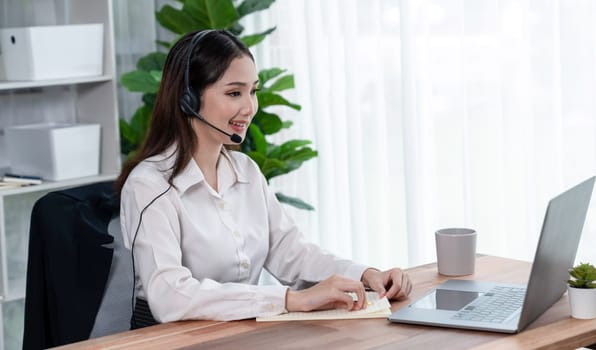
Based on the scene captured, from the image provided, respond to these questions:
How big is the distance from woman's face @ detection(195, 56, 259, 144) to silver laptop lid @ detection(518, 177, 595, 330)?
75 centimetres

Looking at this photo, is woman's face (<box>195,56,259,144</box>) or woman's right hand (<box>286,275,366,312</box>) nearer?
woman's right hand (<box>286,275,366,312</box>)

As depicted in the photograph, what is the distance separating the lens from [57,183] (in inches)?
128

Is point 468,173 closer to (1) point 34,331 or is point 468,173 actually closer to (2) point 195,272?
(2) point 195,272

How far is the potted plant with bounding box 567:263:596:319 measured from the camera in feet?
5.56

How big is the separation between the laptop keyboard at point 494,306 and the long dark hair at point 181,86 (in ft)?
2.33

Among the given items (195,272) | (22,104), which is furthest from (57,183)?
(195,272)

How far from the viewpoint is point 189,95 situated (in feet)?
6.73

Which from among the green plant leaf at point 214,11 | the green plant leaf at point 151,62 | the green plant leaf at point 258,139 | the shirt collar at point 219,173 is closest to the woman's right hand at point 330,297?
the shirt collar at point 219,173

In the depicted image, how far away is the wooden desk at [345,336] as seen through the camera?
5.20 ft

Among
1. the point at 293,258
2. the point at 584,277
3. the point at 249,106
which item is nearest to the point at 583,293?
the point at 584,277

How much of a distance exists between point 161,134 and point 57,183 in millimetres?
1236

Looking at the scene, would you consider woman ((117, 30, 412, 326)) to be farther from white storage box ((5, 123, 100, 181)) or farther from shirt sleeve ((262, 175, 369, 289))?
white storage box ((5, 123, 100, 181))

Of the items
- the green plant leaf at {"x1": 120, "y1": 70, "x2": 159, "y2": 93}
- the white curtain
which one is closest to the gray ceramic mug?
the white curtain

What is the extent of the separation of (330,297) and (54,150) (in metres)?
1.76
